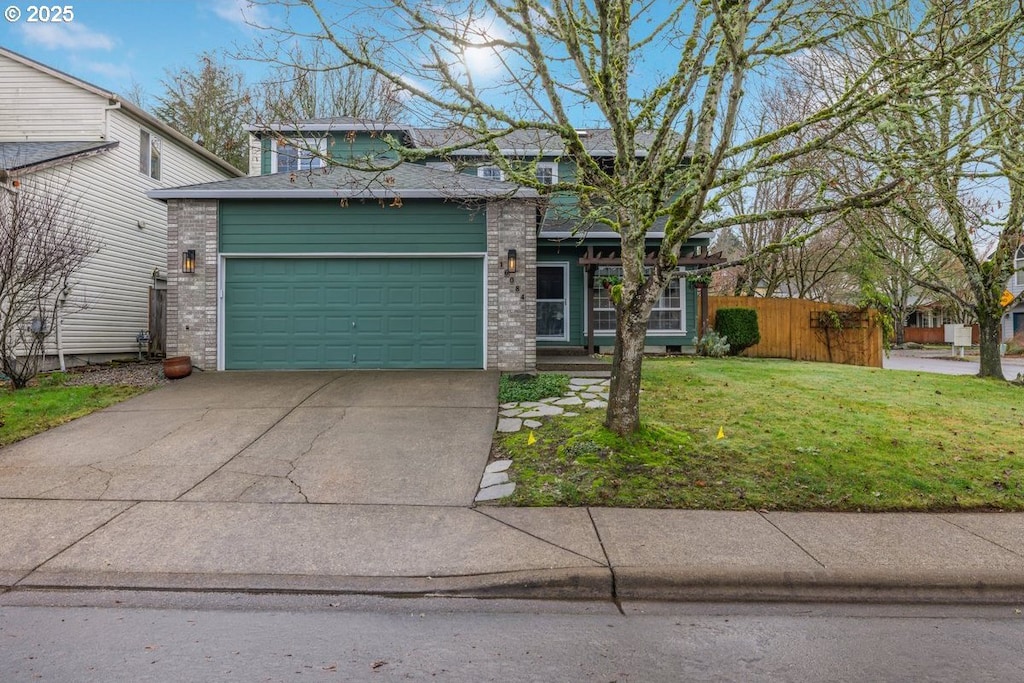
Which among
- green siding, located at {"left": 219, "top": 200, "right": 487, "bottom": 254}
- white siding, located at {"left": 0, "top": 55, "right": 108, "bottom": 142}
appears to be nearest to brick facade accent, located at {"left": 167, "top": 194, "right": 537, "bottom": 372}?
green siding, located at {"left": 219, "top": 200, "right": 487, "bottom": 254}

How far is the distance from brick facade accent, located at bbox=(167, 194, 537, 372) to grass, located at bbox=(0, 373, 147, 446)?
4.67 feet

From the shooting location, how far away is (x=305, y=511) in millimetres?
4633

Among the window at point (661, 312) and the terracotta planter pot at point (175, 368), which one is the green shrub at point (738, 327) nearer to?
the window at point (661, 312)

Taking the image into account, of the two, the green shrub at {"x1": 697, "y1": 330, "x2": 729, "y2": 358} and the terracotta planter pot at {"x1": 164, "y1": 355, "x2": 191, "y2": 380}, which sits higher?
the green shrub at {"x1": 697, "y1": 330, "x2": 729, "y2": 358}

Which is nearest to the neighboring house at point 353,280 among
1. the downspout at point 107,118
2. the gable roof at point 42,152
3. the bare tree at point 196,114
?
the gable roof at point 42,152

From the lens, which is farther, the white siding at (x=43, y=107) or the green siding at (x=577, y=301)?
the green siding at (x=577, y=301)

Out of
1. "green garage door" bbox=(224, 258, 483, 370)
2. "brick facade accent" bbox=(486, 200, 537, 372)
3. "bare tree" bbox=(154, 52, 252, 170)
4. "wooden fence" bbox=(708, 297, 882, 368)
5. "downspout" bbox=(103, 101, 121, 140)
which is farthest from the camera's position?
"bare tree" bbox=(154, 52, 252, 170)

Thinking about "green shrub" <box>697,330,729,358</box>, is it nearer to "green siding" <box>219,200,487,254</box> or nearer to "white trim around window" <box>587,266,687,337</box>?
"white trim around window" <box>587,266,687,337</box>

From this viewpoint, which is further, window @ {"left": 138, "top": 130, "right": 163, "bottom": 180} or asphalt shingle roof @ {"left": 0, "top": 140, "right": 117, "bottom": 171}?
window @ {"left": 138, "top": 130, "right": 163, "bottom": 180}

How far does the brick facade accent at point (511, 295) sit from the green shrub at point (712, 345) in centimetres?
551

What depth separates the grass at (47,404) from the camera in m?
6.96

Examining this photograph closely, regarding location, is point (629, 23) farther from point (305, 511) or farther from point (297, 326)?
point (297, 326)

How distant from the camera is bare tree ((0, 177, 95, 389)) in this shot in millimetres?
9055

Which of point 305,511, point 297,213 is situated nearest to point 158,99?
point 297,213
